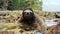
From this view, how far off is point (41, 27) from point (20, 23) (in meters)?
0.39

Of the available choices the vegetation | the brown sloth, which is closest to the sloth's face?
the brown sloth

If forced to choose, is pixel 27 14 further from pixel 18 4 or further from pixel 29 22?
pixel 18 4

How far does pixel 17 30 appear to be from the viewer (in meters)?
3.73

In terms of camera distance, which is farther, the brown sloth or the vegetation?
the vegetation

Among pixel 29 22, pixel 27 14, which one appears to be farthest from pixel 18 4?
pixel 27 14

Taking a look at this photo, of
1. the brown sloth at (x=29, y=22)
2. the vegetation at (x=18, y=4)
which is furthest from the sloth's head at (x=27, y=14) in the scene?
the vegetation at (x=18, y=4)

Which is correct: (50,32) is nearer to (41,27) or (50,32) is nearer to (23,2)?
(41,27)

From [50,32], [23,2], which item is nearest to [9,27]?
[50,32]

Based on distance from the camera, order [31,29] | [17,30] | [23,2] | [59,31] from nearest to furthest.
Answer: [59,31] → [17,30] → [31,29] → [23,2]

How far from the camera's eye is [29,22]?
4094 mm

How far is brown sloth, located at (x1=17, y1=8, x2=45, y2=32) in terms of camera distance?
3996 millimetres

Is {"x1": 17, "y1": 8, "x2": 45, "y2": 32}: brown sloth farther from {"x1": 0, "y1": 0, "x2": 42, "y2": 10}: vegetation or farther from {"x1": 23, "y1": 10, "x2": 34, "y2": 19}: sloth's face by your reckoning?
{"x1": 0, "y1": 0, "x2": 42, "y2": 10}: vegetation

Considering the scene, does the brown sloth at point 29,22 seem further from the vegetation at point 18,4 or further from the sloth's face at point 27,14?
the vegetation at point 18,4

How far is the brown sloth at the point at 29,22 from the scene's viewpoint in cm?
400
